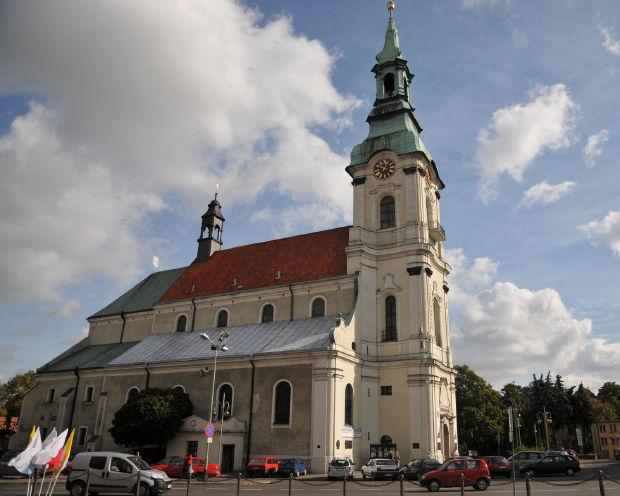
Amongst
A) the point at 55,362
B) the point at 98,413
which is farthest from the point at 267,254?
the point at 55,362

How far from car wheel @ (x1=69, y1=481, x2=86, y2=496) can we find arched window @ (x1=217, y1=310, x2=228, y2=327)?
21750 mm

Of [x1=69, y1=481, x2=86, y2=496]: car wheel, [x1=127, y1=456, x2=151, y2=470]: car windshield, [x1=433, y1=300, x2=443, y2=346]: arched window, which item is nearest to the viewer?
[x1=69, y1=481, x2=86, y2=496]: car wheel

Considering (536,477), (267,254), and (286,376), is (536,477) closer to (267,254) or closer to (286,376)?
(286,376)

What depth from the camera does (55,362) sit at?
149ft

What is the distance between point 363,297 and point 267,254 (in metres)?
10.7

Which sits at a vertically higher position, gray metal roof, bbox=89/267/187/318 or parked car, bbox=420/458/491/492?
gray metal roof, bbox=89/267/187/318

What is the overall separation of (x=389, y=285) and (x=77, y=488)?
75.8 ft

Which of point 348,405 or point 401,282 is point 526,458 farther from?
point 401,282

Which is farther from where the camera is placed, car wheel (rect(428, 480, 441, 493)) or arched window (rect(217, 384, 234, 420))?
arched window (rect(217, 384, 234, 420))

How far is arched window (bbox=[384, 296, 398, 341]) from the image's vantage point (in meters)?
A: 35.7

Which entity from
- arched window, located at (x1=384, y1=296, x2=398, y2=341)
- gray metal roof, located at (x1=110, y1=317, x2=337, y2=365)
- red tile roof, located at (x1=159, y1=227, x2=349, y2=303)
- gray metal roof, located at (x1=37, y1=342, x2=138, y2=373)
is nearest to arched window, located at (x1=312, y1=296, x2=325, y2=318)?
gray metal roof, located at (x1=110, y1=317, x2=337, y2=365)

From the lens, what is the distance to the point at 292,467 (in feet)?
93.5

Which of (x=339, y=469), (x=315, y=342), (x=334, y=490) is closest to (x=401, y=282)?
(x=315, y=342)

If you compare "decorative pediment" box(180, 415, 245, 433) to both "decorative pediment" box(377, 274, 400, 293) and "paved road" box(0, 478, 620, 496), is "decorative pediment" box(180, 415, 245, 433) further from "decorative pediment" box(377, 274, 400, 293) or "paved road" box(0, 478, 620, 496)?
"decorative pediment" box(377, 274, 400, 293)
